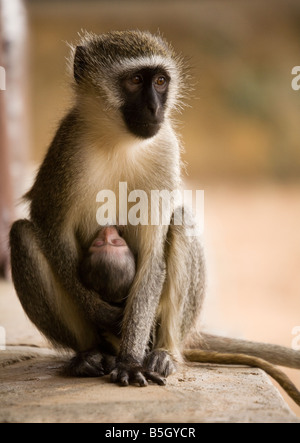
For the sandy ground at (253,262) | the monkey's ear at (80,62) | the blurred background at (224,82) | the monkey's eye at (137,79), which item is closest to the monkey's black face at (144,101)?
the monkey's eye at (137,79)

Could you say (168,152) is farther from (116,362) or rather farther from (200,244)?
(116,362)

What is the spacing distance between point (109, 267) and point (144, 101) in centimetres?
112

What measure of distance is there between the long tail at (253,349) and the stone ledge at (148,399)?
0.31m

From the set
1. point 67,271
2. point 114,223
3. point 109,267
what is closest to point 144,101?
point 114,223

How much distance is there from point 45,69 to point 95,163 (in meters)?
17.5

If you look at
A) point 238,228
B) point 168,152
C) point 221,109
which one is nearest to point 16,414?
point 168,152

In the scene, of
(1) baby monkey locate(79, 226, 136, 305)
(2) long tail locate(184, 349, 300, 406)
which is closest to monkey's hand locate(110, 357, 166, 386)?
(1) baby monkey locate(79, 226, 136, 305)

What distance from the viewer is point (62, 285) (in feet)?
15.3

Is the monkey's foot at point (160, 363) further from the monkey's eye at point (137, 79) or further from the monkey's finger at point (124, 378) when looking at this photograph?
the monkey's eye at point (137, 79)

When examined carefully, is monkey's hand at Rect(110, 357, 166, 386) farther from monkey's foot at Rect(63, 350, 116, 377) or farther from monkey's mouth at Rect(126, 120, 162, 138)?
monkey's mouth at Rect(126, 120, 162, 138)

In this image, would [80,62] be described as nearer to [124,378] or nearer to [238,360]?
[124,378]

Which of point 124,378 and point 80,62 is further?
point 80,62

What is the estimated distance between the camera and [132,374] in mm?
4168

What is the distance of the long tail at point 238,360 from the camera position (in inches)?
181
